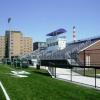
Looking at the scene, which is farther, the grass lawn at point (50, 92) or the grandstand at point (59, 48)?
the grandstand at point (59, 48)

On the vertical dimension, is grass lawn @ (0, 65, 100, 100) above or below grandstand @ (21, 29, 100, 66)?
below

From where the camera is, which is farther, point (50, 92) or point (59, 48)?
point (59, 48)

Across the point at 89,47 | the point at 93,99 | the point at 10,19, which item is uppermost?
the point at 10,19

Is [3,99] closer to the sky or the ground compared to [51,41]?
closer to the ground

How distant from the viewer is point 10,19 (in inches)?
3812

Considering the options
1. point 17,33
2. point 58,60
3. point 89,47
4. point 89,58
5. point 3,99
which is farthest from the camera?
point 17,33

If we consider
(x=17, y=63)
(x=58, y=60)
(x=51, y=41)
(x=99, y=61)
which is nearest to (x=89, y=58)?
(x=99, y=61)

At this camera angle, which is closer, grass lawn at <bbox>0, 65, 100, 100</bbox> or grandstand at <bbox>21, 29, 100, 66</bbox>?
grass lawn at <bbox>0, 65, 100, 100</bbox>

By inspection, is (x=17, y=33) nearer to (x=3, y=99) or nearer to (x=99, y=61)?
(x=99, y=61)

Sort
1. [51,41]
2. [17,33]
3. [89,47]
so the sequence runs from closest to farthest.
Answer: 1. [89,47]
2. [51,41]
3. [17,33]

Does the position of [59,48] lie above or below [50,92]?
above

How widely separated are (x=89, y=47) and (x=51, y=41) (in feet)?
A: 128

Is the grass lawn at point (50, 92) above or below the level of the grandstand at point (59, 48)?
below

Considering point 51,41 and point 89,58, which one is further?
point 51,41
